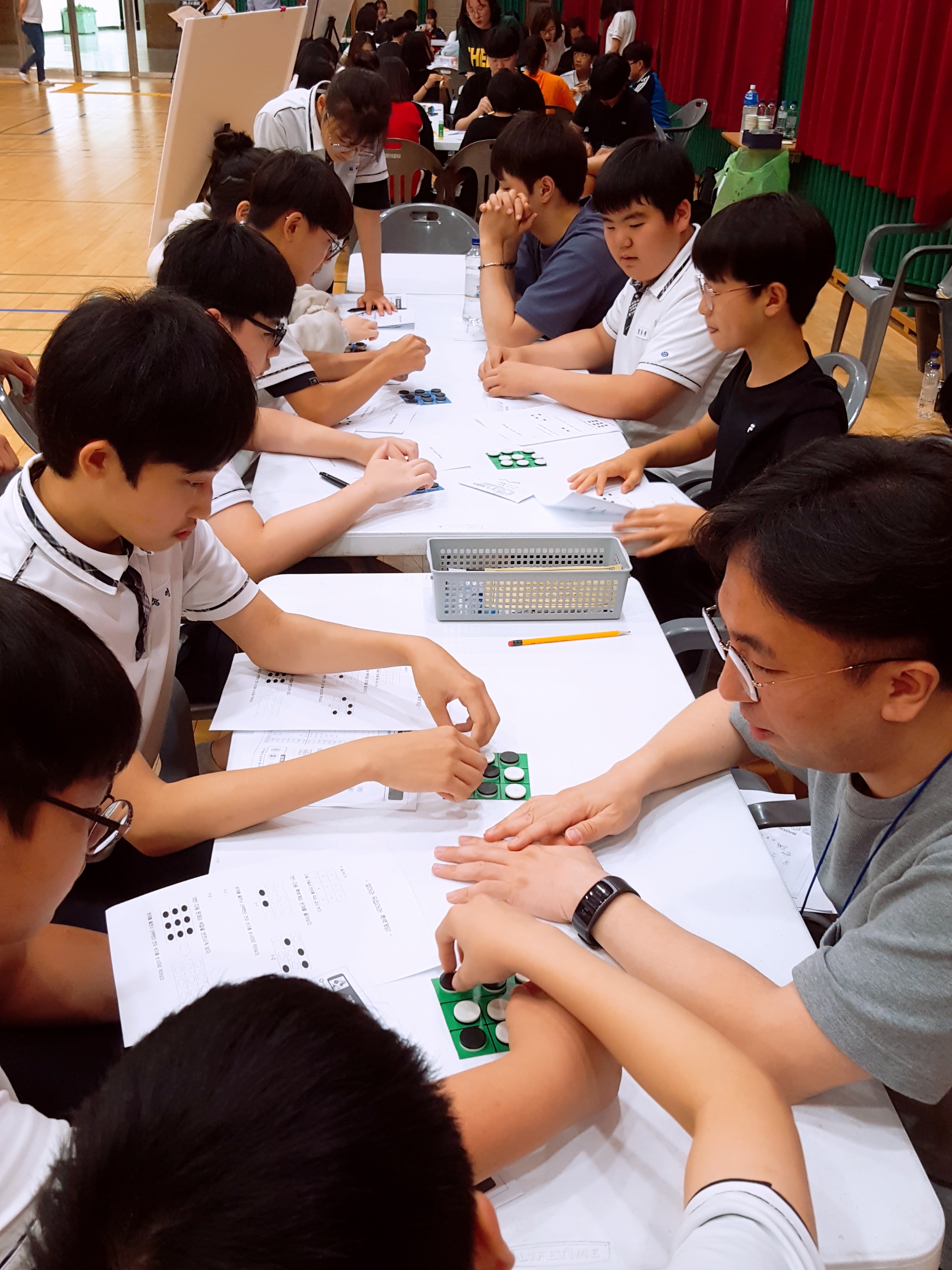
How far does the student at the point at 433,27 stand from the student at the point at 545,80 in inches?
192

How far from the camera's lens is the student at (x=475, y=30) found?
8750mm

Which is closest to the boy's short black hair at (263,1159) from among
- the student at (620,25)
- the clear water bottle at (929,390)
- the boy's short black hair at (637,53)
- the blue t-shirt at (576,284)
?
the blue t-shirt at (576,284)

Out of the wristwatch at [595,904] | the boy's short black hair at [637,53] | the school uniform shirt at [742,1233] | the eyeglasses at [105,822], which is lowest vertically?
the wristwatch at [595,904]

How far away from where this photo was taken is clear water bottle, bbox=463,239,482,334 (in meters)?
3.00

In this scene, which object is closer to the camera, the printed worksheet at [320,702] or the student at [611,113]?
the printed worksheet at [320,702]

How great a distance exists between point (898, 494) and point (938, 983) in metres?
0.40

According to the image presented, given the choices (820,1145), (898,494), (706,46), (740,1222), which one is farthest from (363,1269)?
(706,46)

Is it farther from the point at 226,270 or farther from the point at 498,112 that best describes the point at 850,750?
the point at 498,112

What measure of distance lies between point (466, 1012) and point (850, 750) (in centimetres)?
43

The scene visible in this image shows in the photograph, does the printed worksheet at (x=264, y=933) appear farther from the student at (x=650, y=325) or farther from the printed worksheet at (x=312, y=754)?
the student at (x=650, y=325)

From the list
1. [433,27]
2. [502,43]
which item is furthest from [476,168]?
[433,27]

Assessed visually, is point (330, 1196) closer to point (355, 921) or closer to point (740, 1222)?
point (740, 1222)

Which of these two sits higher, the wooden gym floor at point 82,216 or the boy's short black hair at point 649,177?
the boy's short black hair at point 649,177

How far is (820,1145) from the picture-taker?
82cm
